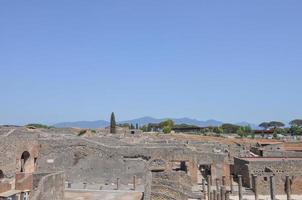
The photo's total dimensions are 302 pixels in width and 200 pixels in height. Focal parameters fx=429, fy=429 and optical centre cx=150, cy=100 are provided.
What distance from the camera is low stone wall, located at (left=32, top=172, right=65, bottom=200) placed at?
16.1 m

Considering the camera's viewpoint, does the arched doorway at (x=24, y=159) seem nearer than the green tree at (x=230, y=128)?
Yes

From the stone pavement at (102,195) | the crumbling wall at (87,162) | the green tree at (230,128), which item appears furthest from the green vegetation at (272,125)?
the stone pavement at (102,195)

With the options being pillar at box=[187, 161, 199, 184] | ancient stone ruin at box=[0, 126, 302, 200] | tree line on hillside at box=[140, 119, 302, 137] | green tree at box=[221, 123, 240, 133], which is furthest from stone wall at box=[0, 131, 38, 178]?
green tree at box=[221, 123, 240, 133]

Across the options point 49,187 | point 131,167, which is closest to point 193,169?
point 131,167

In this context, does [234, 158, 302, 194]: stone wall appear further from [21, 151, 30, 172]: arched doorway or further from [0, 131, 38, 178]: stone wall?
[21, 151, 30, 172]: arched doorway

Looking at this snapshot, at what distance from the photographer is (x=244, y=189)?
30.8 meters

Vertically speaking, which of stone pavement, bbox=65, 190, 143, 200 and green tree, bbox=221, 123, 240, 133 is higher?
green tree, bbox=221, 123, 240, 133

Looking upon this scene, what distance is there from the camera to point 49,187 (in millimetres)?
17703

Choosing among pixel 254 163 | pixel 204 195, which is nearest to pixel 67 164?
pixel 204 195

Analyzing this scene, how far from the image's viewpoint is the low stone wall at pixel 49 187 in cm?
1608

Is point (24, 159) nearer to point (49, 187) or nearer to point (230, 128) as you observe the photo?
point (49, 187)

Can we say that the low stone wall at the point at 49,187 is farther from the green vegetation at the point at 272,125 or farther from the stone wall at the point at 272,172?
the green vegetation at the point at 272,125

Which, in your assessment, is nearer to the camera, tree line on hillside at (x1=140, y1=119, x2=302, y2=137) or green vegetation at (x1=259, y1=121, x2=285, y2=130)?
tree line on hillside at (x1=140, y1=119, x2=302, y2=137)

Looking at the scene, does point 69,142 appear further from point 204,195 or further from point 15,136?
point 204,195
